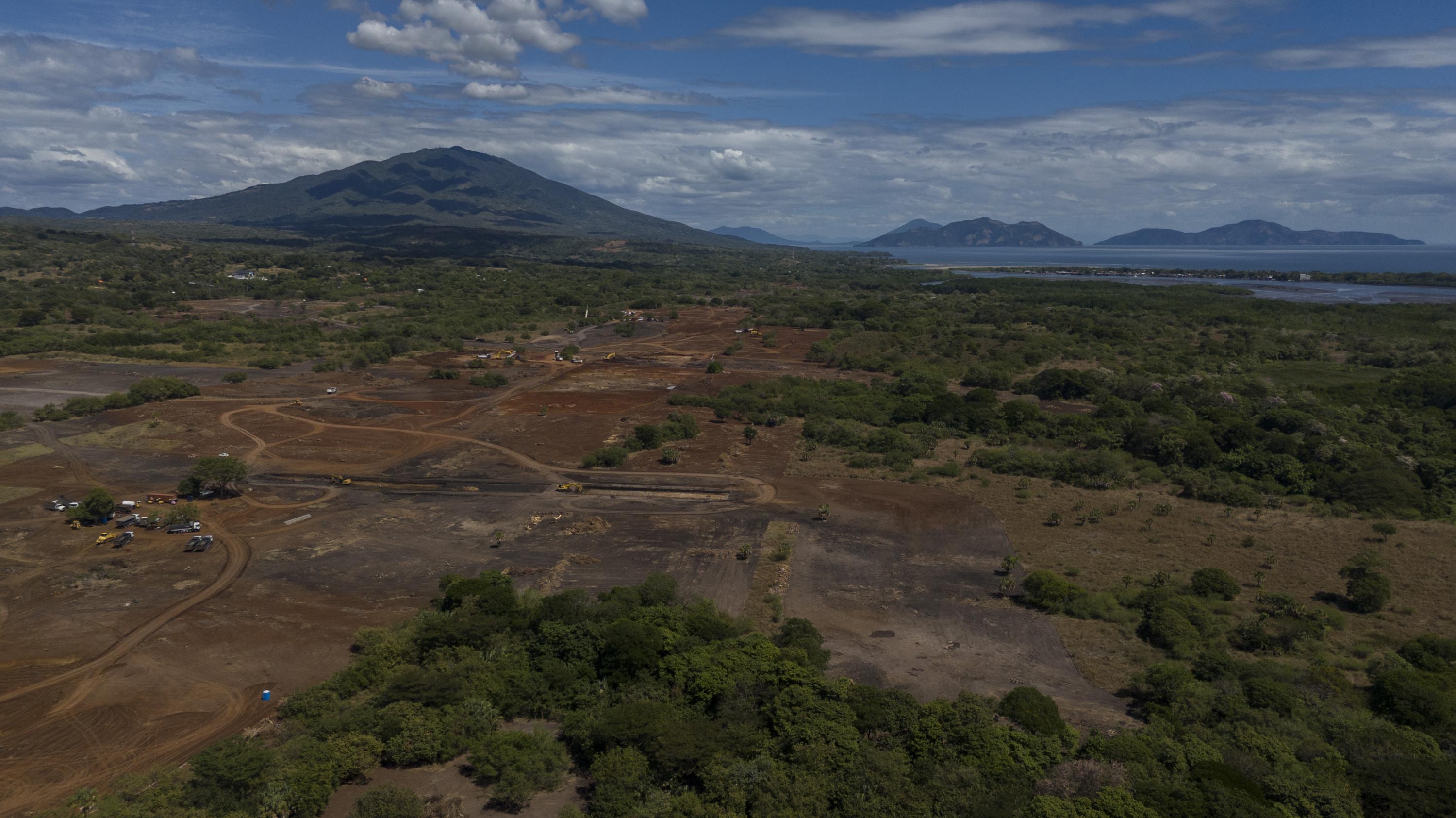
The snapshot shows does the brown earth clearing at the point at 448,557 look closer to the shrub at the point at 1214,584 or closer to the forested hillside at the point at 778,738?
the forested hillside at the point at 778,738

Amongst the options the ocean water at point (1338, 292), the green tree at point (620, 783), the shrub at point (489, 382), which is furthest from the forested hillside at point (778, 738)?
the ocean water at point (1338, 292)

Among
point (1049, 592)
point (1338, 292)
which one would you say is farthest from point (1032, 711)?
point (1338, 292)

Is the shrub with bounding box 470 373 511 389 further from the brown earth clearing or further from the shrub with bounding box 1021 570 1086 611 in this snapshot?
the shrub with bounding box 1021 570 1086 611

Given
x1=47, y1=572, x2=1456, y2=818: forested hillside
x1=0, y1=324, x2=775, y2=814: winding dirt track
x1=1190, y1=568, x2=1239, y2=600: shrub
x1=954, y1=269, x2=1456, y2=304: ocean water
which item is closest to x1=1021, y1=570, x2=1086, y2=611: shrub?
x1=1190, y1=568, x2=1239, y2=600: shrub

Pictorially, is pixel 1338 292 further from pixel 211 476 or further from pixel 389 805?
pixel 389 805

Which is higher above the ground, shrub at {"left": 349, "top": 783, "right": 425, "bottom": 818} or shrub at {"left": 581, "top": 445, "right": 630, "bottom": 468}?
shrub at {"left": 581, "top": 445, "right": 630, "bottom": 468}

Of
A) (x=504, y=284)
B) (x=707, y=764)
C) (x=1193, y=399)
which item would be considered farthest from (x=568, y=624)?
(x=504, y=284)
